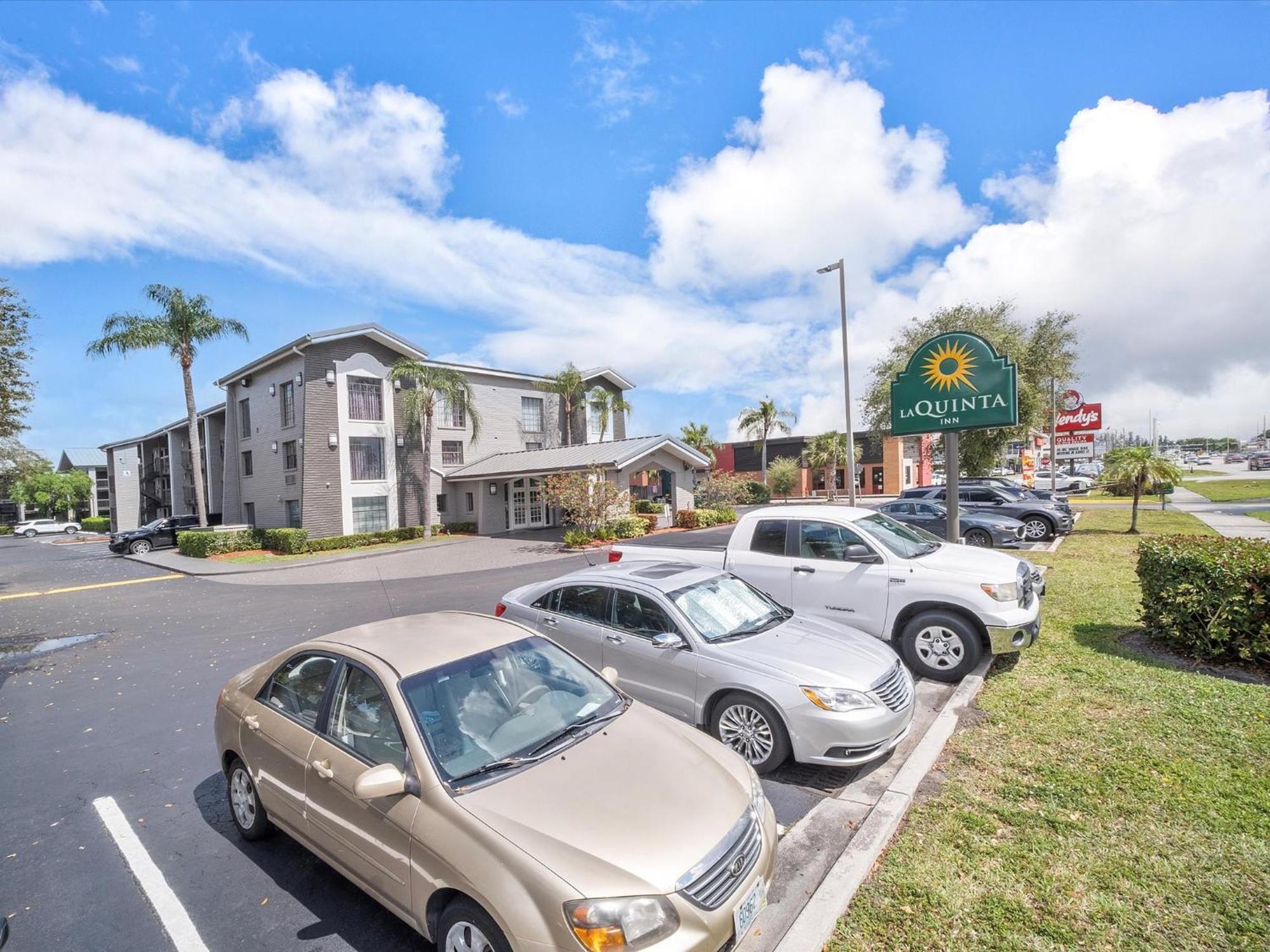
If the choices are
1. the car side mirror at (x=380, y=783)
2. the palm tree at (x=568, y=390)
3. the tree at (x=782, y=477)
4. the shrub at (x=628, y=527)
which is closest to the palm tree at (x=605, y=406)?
the palm tree at (x=568, y=390)

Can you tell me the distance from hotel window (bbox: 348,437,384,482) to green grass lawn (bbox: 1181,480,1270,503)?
3897 cm

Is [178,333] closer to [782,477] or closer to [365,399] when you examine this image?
[365,399]

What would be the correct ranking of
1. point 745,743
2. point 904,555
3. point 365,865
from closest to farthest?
point 365,865 → point 745,743 → point 904,555

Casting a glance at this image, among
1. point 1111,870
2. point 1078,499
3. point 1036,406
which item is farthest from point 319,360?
point 1078,499

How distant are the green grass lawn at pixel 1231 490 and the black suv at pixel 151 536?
50.0 m

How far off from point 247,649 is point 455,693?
769 cm

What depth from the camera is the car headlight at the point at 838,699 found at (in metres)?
4.25

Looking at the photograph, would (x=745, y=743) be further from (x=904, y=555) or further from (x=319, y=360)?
(x=319, y=360)

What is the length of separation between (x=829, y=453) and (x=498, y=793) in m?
45.1

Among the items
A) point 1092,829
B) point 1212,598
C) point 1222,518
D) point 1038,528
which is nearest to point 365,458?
point 1038,528

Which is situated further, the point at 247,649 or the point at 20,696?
the point at 247,649

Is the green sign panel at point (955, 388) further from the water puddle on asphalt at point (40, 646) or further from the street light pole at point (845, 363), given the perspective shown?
the water puddle on asphalt at point (40, 646)

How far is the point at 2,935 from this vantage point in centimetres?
255

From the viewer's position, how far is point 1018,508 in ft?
58.4
